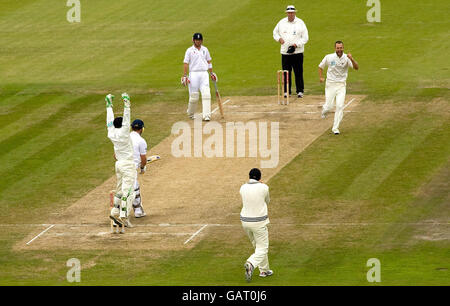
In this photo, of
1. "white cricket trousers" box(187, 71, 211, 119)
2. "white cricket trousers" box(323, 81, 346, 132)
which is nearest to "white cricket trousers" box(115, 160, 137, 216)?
"white cricket trousers" box(323, 81, 346, 132)

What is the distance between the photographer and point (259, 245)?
20.0 metres

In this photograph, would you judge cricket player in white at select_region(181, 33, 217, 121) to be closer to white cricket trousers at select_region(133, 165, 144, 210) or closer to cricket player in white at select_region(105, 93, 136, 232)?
white cricket trousers at select_region(133, 165, 144, 210)

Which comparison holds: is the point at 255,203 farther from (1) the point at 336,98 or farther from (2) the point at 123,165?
(1) the point at 336,98

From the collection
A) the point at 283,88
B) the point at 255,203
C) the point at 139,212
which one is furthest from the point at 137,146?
the point at 283,88

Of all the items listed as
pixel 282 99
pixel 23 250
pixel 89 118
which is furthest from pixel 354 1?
pixel 23 250

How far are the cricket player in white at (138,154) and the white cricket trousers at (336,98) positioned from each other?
22.2 feet

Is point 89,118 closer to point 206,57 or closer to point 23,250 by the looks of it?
point 206,57

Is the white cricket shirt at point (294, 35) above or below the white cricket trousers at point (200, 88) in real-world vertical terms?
above

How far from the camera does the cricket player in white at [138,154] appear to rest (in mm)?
23656

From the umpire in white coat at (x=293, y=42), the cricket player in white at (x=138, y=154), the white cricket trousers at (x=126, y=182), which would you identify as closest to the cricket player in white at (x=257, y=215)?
the white cricket trousers at (x=126, y=182)

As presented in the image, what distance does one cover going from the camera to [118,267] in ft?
69.5

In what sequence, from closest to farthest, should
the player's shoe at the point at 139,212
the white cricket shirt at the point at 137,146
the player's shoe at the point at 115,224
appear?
the player's shoe at the point at 115,224, the white cricket shirt at the point at 137,146, the player's shoe at the point at 139,212

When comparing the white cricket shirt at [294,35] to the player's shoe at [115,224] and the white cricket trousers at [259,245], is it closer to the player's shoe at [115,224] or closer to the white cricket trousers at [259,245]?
the player's shoe at [115,224]

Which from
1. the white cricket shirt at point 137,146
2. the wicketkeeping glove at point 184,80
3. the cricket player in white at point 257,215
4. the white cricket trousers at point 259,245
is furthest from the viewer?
the wicketkeeping glove at point 184,80
